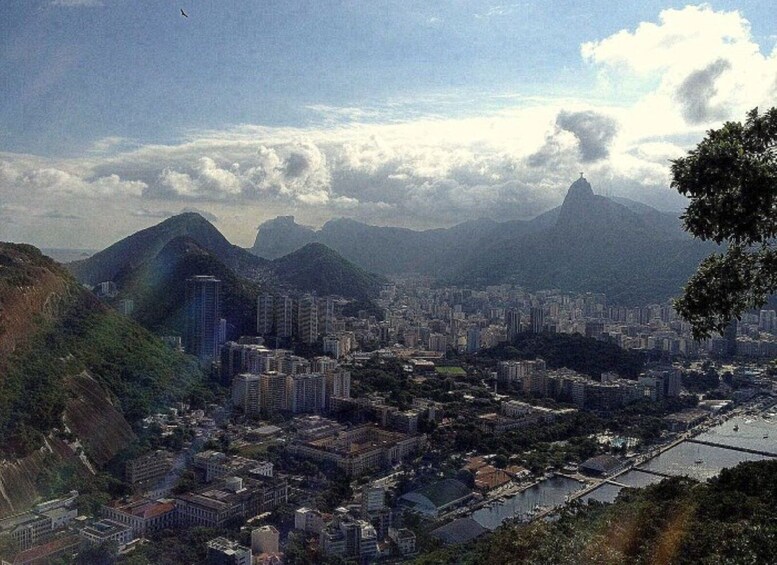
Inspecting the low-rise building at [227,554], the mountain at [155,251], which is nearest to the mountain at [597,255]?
the mountain at [155,251]

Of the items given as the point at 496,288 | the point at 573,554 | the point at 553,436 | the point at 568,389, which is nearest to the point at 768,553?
the point at 573,554

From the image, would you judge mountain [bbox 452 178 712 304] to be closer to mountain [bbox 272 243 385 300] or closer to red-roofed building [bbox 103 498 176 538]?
mountain [bbox 272 243 385 300]

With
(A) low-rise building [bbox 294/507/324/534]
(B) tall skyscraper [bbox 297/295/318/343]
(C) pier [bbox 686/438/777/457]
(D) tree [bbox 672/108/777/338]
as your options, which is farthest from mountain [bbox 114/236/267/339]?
(D) tree [bbox 672/108/777/338]

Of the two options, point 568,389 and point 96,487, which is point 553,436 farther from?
point 96,487

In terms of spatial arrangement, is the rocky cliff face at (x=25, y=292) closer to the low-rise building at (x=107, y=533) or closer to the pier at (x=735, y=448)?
the low-rise building at (x=107, y=533)

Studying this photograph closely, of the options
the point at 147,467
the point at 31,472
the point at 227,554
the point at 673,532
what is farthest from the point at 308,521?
the point at 673,532

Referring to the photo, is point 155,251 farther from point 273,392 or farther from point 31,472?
point 31,472
